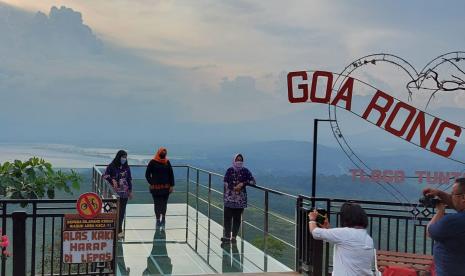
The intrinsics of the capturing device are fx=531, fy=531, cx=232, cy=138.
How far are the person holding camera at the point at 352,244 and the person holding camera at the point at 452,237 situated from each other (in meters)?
0.41

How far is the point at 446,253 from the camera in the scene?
3.35m

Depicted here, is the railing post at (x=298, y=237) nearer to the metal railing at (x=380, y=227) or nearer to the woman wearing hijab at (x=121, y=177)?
the metal railing at (x=380, y=227)

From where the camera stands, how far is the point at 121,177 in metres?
8.22

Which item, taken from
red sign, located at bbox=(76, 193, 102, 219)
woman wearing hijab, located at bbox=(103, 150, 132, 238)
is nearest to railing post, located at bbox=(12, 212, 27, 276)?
red sign, located at bbox=(76, 193, 102, 219)

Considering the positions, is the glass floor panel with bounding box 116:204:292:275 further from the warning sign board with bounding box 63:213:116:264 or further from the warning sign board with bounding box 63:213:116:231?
the warning sign board with bounding box 63:213:116:231

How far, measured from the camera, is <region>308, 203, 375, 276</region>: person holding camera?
338cm

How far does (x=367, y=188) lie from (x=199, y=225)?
4.58 meters

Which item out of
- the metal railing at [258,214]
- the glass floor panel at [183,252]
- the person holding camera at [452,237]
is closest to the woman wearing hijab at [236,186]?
the metal railing at [258,214]

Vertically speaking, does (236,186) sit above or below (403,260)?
above

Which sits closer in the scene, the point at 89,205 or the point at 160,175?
the point at 89,205

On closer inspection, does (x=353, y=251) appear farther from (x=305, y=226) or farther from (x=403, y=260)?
(x=305, y=226)

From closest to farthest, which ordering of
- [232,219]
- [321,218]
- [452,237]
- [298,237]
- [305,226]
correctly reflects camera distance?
[452,237] → [321,218] → [305,226] → [298,237] → [232,219]

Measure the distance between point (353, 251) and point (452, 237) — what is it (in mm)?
609

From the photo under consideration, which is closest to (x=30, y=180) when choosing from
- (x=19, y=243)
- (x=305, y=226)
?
(x=19, y=243)
